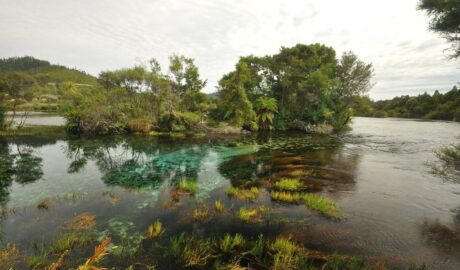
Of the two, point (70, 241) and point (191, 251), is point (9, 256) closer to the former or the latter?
point (70, 241)

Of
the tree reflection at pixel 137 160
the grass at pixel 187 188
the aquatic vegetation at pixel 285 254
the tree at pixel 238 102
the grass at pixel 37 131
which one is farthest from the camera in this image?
the tree at pixel 238 102

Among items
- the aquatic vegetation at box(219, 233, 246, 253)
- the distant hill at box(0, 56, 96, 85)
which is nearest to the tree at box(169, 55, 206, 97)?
the aquatic vegetation at box(219, 233, 246, 253)

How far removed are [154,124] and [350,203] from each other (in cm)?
2573

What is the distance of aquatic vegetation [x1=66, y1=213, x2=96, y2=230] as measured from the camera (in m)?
6.74

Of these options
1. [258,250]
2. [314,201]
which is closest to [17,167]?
[258,250]

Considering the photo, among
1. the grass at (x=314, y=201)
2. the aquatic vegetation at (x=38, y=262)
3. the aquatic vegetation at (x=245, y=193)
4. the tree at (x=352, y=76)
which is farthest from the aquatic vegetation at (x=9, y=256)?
the tree at (x=352, y=76)

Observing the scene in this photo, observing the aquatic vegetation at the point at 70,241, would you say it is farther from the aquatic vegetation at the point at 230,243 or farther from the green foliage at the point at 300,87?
the green foliage at the point at 300,87

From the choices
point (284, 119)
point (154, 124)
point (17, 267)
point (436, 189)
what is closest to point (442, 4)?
point (436, 189)

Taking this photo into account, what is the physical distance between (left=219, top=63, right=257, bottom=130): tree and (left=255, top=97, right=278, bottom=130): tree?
1.76 m

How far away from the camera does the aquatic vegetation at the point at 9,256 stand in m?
4.99

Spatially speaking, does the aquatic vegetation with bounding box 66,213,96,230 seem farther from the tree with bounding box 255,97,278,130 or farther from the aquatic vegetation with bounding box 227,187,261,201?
the tree with bounding box 255,97,278,130

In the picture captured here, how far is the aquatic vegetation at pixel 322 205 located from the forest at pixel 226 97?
22.6 metres

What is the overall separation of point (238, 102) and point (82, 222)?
25.8m

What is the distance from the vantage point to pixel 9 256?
17.3ft
